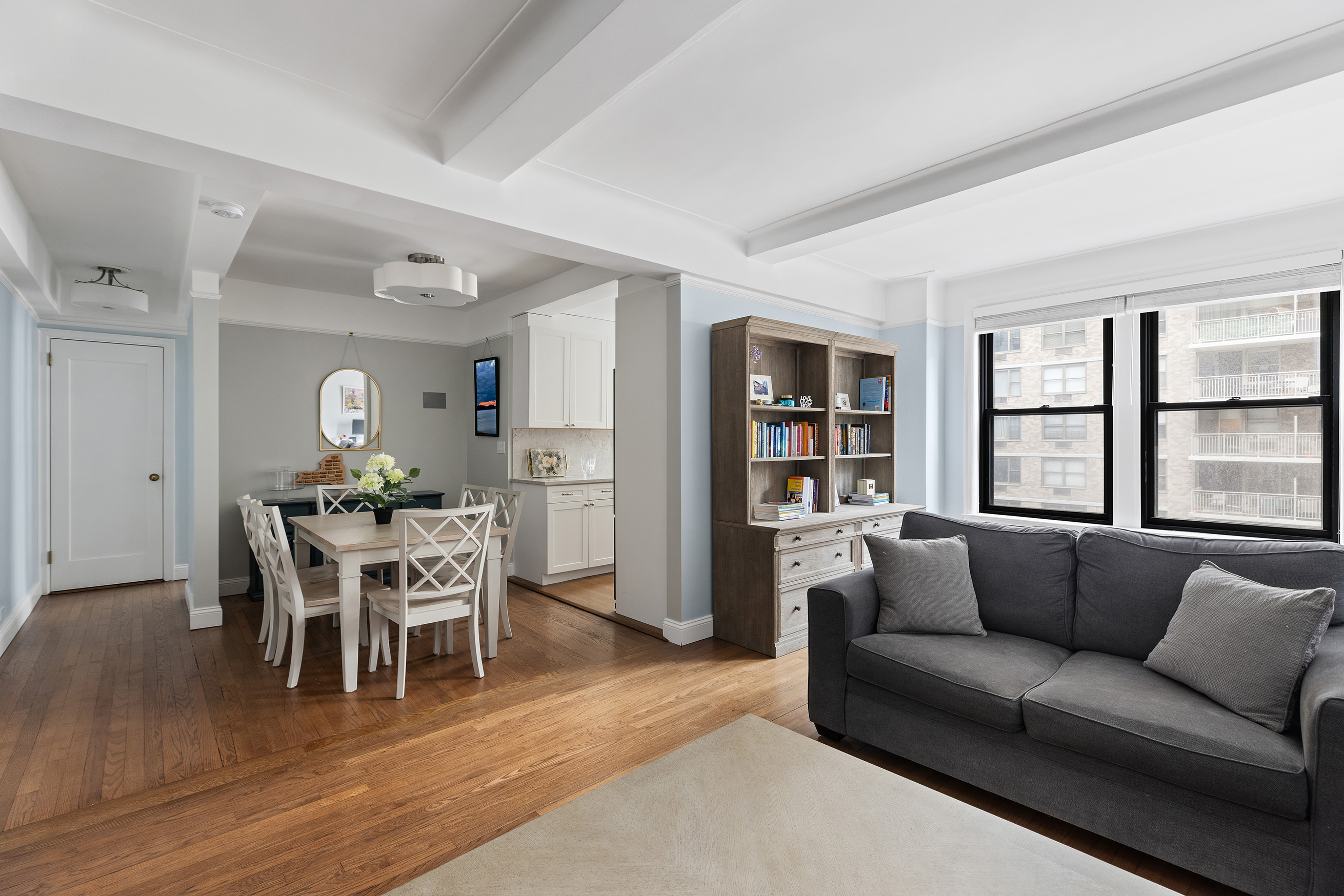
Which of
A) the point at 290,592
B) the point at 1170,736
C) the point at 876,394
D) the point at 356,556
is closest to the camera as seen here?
the point at 1170,736

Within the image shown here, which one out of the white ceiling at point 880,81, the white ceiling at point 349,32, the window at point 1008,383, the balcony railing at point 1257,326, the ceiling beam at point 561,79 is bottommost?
the window at point 1008,383

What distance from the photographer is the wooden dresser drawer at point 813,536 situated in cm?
377

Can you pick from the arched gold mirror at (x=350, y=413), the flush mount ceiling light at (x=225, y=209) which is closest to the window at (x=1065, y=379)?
the flush mount ceiling light at (x=225, y=209)

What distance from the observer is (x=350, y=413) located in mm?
5918

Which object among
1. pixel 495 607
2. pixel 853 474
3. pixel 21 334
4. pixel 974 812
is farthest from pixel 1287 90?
pixel 21 334

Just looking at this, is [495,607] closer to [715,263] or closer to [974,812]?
[715,263]

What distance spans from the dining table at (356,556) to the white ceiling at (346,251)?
66.5 inches

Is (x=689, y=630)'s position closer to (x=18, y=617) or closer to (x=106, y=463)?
(x=18, y=617)

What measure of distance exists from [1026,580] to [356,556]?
10.2ft

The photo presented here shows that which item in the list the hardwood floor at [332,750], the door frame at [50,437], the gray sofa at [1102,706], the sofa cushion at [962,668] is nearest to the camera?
the gray sofa at [1102,706]

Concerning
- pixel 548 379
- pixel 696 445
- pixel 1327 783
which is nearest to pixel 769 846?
pixel 1327 783

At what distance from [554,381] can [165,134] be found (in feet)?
12.2

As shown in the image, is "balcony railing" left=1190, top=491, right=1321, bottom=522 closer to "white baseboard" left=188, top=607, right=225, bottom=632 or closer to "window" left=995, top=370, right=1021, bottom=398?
"window" left=995, top=370, right=1021, bottom=398

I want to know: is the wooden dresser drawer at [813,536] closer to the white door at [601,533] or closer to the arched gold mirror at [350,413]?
the white door at [601,533]
